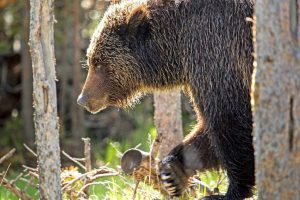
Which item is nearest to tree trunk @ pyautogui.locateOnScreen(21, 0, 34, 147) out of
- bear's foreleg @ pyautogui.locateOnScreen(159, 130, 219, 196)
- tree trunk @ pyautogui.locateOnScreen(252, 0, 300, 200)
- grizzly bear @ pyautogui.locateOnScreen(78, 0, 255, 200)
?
grizzly bear @ pyautogui.locateOnScreen(78, 0, 255, 200)

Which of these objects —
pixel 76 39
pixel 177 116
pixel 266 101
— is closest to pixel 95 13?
pixel 76 39

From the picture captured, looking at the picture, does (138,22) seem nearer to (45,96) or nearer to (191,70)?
(191,70)

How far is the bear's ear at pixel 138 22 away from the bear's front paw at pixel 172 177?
1.06 m

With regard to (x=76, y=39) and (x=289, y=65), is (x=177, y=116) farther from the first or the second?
(x=76, y=39)

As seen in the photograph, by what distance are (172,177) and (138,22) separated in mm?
1284

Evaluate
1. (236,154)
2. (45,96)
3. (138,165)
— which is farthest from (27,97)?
(45,96)

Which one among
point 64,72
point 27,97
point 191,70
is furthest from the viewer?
point 64,72

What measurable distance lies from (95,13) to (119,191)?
6678mm

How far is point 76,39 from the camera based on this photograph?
448 inches

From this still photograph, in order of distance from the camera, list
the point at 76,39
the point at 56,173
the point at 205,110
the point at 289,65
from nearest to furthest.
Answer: the point at 289,65 < the point at 56,173 < the point at 205,110 < the point at 76,39

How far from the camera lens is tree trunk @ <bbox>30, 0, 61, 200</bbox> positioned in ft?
15.9

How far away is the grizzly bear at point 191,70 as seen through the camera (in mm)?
5656

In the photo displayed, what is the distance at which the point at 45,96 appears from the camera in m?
4.89

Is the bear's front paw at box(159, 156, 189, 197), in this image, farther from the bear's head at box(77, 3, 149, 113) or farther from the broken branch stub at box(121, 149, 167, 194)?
the bear's head at box(77, 3, 149, 113)
